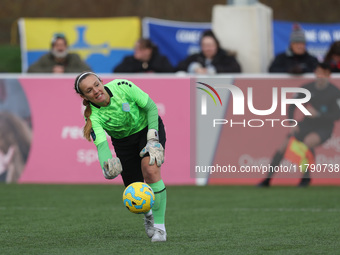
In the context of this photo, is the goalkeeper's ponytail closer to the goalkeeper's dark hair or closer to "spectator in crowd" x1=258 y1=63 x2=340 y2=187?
the goalkeeper's dark hair

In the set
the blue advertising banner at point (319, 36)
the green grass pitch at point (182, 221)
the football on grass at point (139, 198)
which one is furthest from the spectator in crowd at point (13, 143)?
the blue advertising banner at point (319, 36)

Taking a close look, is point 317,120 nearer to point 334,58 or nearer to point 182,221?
point 334,58

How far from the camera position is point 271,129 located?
41.1 feet

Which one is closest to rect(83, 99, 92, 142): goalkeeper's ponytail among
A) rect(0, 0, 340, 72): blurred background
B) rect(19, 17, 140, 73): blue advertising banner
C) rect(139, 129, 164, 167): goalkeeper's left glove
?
rect(139, 129, 164, 167): goalkeeper's left glove

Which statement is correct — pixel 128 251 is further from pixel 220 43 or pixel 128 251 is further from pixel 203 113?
pixel 220 43

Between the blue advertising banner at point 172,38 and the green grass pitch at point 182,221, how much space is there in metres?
6.32

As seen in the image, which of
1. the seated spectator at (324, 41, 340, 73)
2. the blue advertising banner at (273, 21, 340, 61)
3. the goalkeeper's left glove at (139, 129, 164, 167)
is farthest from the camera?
the blue advertising banner at (273, 21, 340, 61)

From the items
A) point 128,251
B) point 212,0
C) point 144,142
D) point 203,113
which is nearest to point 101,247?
point 128,251

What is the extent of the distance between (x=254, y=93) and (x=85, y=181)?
116 inches

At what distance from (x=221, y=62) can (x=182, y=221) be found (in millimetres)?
4829

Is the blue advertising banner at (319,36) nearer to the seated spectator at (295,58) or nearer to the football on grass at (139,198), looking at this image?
the seated spectator at (295,58)

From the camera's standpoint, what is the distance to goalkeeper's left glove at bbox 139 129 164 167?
7.44m

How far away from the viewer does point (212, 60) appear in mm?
13438

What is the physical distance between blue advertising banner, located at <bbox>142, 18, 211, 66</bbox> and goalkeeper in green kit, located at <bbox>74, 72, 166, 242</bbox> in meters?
10.6
